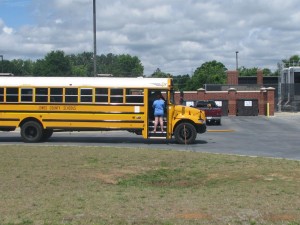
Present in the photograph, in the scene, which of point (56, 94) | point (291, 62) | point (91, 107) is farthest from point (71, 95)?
point (291, 62)

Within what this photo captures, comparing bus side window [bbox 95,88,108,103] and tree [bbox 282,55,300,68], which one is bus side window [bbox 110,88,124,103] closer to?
bus side window [bbox 95,88,108,103]

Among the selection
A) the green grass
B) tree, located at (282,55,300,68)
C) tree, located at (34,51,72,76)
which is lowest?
the green grass

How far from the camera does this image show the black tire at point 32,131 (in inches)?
858

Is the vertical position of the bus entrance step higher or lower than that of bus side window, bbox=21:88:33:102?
lower

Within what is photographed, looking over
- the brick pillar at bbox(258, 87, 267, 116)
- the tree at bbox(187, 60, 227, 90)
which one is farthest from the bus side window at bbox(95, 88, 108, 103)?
the tree at bbox(187, 60, 227, 90)

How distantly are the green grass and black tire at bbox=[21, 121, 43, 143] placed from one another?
14.7 feet

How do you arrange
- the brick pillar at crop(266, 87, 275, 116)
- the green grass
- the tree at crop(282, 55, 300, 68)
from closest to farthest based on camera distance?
the green grass
the brick pillar at crop(266, 87, 275, 116)
the tree at crop(282, 55, 300, 68)

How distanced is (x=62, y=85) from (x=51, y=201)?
43.6 feet

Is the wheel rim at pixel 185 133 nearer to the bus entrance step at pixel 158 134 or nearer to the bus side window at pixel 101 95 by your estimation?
the bus entrance step at pixel 158 134

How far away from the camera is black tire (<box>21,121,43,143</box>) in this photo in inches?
858

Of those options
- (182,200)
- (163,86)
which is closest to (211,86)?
(163,86)

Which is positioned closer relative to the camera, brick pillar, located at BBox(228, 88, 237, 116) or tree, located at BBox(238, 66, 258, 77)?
brick pillar, located at BBox(228, 88, 237, 116)

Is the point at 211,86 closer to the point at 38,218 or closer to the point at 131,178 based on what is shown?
the point at 131,178

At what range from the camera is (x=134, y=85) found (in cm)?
2136
